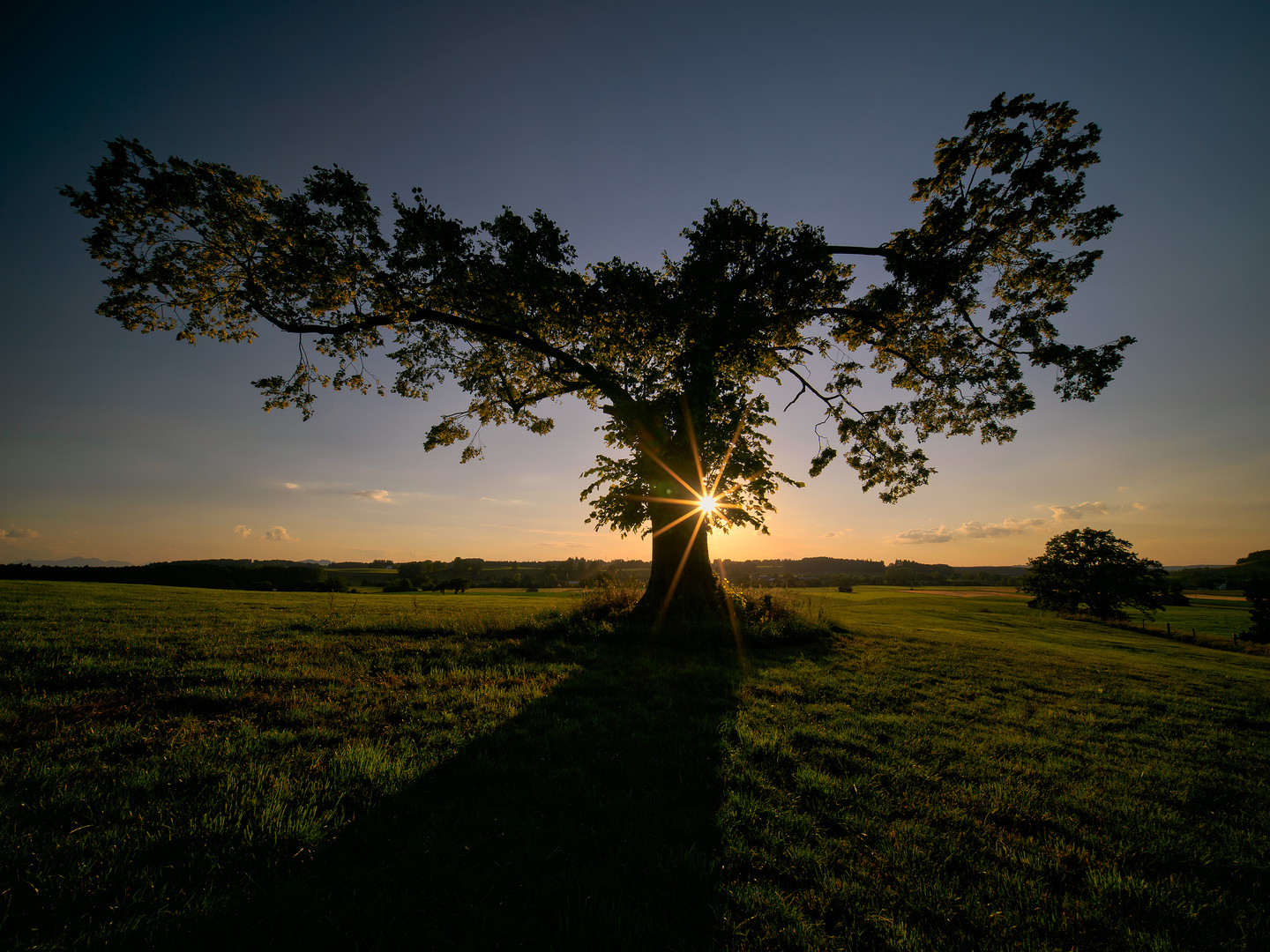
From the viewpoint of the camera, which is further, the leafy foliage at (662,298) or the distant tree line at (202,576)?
the distant tree line at (202,576)

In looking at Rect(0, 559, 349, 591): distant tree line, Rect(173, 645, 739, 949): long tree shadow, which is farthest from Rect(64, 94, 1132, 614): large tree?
Rect(0, 559, 349, 591): distant tree line

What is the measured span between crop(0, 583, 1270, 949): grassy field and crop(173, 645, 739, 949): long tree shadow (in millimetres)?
19

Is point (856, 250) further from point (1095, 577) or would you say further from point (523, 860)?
point (1095, 577)

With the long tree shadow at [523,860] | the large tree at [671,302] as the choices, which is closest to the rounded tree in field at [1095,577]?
the large tree at [671,302]

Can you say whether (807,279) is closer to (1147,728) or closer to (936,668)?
(936,668)

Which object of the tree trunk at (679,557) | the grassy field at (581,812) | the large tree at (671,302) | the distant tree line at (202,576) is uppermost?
the large tree at (671,302)

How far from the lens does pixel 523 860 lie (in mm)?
3062

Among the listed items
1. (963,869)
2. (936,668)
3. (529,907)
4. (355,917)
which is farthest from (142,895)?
(936,668)

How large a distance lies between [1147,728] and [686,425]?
10.4 m

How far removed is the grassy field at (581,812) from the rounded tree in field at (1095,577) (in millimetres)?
66638

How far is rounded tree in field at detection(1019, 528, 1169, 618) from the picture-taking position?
5344 cm

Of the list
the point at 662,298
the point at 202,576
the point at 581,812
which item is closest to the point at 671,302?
the point at 662,298

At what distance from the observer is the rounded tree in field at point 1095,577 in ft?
175

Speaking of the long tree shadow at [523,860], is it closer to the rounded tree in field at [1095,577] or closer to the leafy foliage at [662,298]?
the leafy foliage at [662,298]
